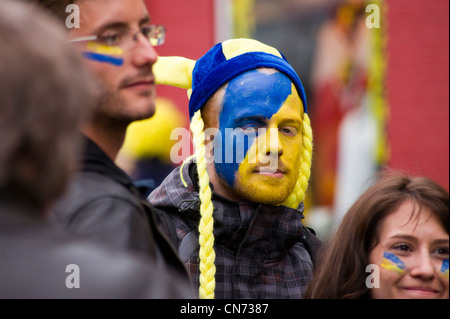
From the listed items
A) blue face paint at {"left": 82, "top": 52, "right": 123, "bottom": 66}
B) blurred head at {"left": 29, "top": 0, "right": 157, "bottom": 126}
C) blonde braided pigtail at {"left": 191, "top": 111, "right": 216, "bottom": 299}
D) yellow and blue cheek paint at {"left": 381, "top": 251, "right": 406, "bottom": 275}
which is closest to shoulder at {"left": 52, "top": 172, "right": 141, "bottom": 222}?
blurred head at {"left": 29, "top": 0, "right": 157, "bottom": 126}

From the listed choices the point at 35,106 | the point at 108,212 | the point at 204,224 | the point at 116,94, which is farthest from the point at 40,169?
the point at 204,224

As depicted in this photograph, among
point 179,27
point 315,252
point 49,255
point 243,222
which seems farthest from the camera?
point 179,27

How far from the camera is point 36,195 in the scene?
1.07 meters

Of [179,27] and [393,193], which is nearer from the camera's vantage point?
[393,193]

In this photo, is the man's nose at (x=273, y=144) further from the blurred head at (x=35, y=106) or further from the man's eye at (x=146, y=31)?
the blurred head at (x=35, y=106)

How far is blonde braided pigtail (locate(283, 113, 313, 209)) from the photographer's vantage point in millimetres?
2576

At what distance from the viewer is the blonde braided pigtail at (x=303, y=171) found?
101 inches

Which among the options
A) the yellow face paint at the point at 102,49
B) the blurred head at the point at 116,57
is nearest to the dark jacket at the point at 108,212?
the blurred head at the point at 116,57

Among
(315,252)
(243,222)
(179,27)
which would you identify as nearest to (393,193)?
(315,252)

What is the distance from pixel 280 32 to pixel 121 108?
14.7ft

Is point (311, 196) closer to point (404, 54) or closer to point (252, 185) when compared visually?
point (404, 54)

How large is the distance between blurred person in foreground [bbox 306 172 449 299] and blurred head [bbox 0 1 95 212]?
4.73 ft

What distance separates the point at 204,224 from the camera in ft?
7.73
